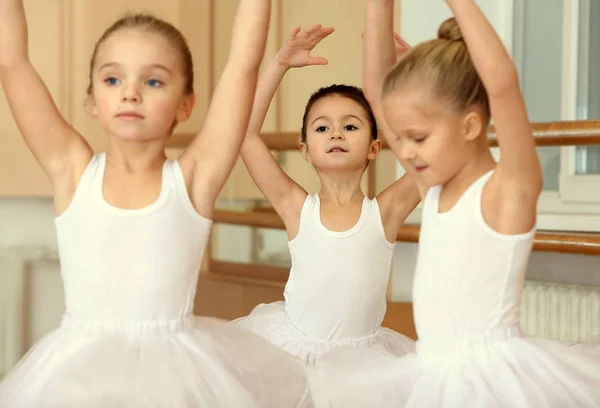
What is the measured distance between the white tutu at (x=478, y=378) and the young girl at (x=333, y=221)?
0.99 feet

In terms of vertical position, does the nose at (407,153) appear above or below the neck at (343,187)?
above

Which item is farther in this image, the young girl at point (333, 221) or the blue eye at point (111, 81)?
the young girl at point (333, 221)

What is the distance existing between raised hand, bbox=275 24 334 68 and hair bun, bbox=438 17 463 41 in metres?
0.34

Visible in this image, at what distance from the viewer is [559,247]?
5.23 feet

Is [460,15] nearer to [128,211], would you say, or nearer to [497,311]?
[497,311]

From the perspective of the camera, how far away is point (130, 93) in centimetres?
91

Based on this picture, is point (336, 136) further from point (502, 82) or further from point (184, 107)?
point (502, 82)

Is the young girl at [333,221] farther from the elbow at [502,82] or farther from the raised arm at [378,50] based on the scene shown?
the elbow at [502,82]

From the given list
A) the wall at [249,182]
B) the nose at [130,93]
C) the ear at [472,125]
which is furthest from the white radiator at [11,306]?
the ear at [472,125]

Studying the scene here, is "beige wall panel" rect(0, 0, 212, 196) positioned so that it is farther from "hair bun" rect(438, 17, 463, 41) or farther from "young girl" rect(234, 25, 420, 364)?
"hair bun" rect(438, 17, 463, 41)

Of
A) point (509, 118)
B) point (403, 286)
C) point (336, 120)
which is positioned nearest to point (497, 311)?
point (509, 118)

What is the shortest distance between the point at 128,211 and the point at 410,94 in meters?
0.34

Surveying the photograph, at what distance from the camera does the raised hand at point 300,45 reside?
46.1 inches

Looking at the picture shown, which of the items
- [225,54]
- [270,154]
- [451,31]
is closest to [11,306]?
[225,54]
